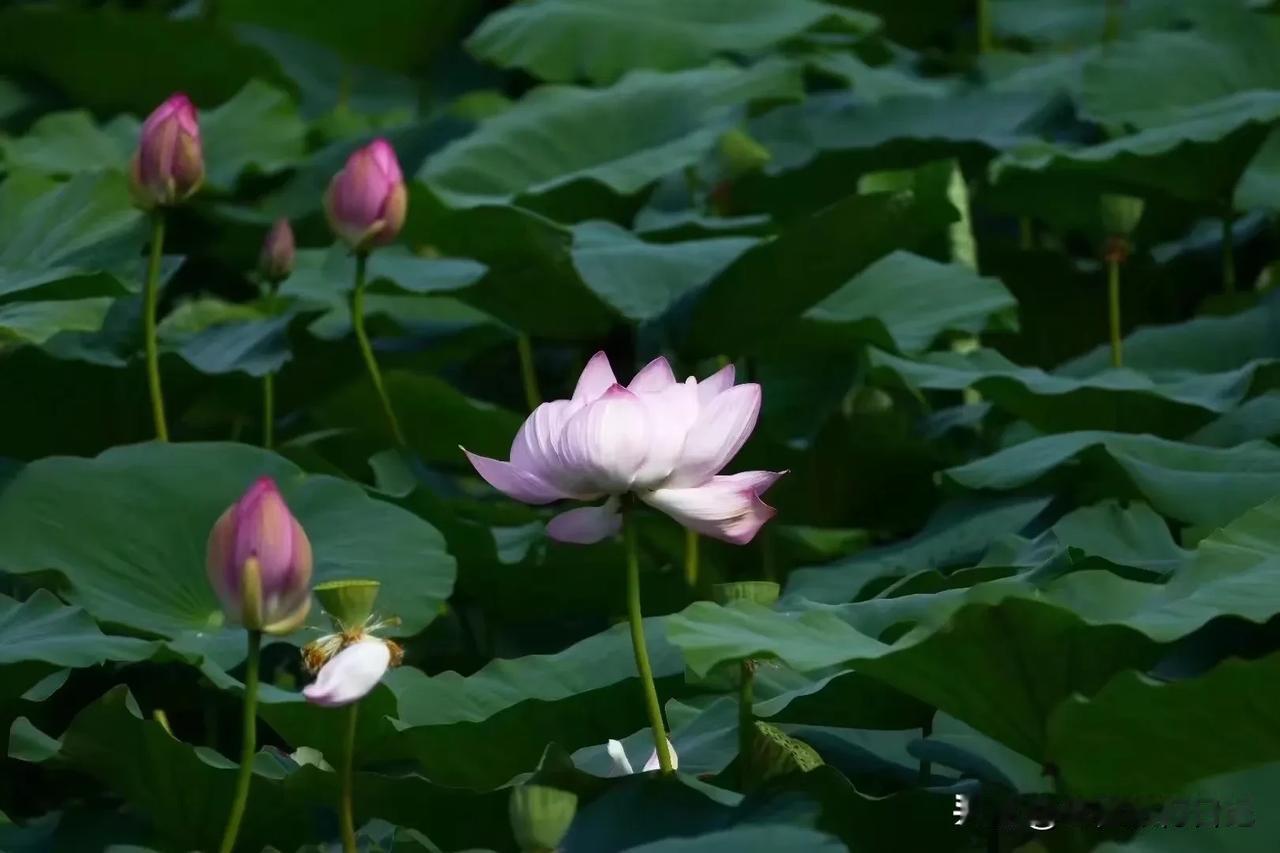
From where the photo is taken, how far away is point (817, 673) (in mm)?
1047

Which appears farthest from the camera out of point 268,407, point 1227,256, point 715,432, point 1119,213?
point 1227,256

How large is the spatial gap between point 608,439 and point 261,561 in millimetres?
159

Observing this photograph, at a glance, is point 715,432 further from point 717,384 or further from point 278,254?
point 278,254

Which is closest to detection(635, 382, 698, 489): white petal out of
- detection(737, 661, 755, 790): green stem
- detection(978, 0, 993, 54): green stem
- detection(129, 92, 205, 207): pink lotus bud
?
detection(737, 661, 755, 790): green stem

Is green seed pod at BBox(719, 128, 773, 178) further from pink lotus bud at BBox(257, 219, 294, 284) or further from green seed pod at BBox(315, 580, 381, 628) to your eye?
green seed pod at BBox(315, 580, 381, 628)

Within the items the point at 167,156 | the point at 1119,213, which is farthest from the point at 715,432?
the point at 1119,213

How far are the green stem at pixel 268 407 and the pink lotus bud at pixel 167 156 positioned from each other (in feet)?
0.79

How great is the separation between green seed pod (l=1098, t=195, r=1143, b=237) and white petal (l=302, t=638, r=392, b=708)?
113 cm

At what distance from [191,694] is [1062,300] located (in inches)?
44.0

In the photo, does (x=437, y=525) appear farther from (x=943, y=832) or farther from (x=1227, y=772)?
(x=1227, y=772)

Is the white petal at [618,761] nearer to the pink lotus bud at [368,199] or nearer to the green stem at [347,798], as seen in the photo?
the green stem at [347,798]

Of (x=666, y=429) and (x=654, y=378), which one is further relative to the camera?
(x=654, y=378)

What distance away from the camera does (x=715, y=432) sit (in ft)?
2.86

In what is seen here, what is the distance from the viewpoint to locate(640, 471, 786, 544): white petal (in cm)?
88
